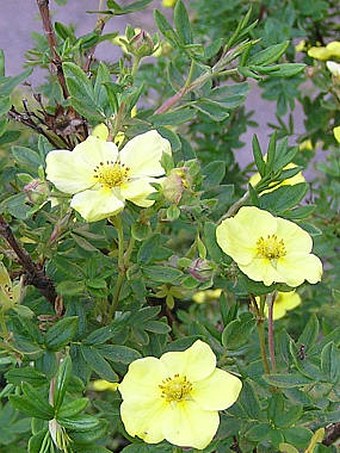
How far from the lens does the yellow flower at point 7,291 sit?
21.1 inches

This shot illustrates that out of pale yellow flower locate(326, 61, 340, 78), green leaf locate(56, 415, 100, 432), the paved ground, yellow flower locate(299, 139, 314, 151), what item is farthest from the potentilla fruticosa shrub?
the paved ground

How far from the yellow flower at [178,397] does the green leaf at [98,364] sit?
5cm

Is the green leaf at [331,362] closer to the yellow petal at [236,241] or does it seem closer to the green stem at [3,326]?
the yellow petal at [236,241]

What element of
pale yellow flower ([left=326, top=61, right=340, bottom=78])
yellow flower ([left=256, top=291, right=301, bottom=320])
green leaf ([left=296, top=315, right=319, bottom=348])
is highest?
pale yellow flower ([left=326, top=61, right=340, bottom=78])

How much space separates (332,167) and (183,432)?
2.15 feet

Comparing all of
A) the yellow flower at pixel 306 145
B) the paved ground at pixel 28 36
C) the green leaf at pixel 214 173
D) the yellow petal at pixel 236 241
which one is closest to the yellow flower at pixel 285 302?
the yellow flower at pixel 306 145

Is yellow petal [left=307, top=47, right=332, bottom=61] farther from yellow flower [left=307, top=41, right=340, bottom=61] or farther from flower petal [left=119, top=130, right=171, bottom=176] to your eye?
flower petal [left=119, top=130, right=171, bottom=176]

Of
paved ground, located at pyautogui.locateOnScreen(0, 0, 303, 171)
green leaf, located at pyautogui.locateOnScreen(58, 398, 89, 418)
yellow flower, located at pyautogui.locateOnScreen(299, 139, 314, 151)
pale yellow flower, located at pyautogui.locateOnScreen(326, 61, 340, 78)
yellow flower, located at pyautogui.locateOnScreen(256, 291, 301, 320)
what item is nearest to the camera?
green leaf, located at pyautogui.locateOnScreen(58, 398, 89, 418)

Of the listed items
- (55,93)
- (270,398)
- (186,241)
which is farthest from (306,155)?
(270,398)

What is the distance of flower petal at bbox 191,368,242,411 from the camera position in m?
0.50

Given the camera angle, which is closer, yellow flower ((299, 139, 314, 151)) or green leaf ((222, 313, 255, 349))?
green leaf ((222, 313, 255, 349))

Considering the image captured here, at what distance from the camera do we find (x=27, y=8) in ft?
8.04

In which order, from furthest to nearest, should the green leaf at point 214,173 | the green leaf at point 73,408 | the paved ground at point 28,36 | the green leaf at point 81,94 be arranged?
the paved ground at point 28,36 → the green leaf at point 214,173 → the green leaf at point 81,94 → the green leaf at point 73,408

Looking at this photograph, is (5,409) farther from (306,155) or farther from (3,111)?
(306,155)
